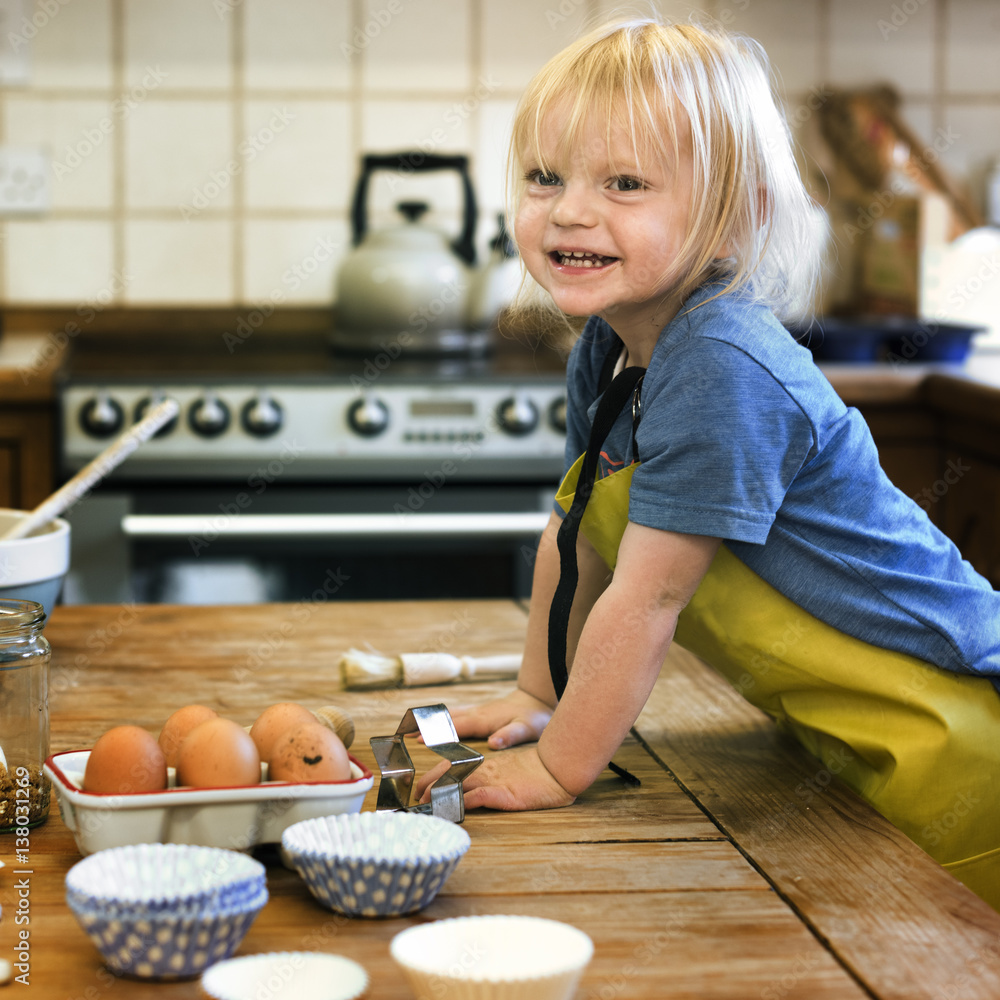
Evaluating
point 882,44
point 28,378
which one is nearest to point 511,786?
point 28,378

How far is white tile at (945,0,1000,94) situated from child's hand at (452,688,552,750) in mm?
2306

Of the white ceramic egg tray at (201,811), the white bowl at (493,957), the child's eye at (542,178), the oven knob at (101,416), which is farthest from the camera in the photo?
the oven knob at (101,416)

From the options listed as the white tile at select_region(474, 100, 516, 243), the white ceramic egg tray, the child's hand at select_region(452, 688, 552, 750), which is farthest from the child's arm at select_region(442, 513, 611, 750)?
the white tile at select_region(474, 100, 516, 243)

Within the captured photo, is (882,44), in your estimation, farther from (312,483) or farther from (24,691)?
(24,691)

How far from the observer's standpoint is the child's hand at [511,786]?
66 cm

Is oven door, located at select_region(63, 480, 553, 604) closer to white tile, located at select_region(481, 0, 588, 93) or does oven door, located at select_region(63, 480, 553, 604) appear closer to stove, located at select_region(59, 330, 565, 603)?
stove, located at select_region(59, 330, 565, 603)

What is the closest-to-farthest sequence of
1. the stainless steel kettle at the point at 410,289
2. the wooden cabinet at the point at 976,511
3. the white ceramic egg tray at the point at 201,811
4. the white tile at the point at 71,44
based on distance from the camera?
the white ceramic egg tray at the point at 201,811, the wooden cabinet at the point at 976,511, the stainless steel kettle at the point at 410,289, the white tile at the point at 71,44

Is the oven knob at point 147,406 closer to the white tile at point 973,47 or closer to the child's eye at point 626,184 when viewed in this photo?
the child's eye at point 626,184

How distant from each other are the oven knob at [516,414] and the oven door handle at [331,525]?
5.9 inches

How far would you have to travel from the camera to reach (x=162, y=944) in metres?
0.45

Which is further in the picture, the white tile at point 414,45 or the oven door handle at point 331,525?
the white tile at point 414,45

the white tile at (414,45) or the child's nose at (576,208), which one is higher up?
the white tile at (414,45)

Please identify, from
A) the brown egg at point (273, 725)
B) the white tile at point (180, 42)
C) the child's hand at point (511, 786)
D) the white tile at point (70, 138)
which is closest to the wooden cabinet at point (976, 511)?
the child's hand at point (511, 786)

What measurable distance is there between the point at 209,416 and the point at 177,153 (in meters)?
0.88
